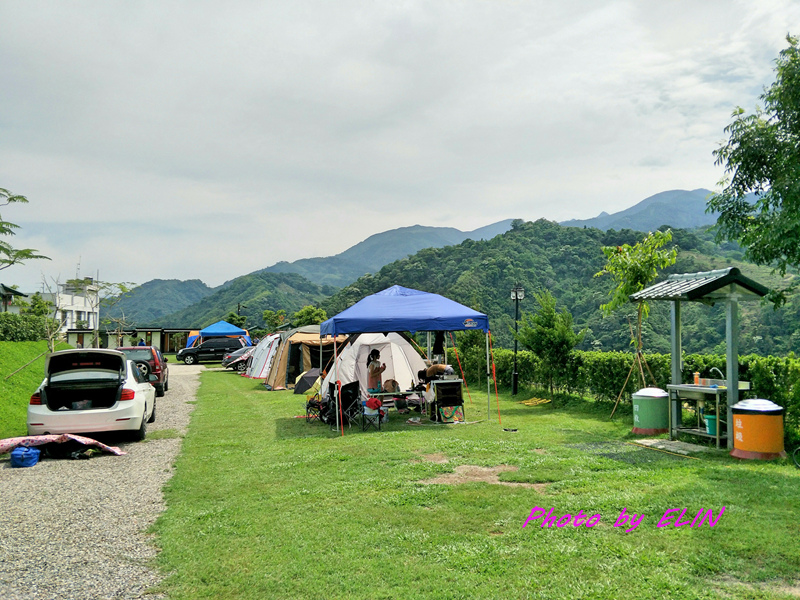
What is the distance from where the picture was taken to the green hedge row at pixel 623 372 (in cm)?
812

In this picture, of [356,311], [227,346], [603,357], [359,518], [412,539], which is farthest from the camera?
[227,346]

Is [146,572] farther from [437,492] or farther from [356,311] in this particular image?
A: [356,311]

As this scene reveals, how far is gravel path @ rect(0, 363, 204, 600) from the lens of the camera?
3.89 m

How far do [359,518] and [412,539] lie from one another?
0.71 metres

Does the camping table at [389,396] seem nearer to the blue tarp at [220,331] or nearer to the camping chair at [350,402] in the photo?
the camping chair at [350,402]

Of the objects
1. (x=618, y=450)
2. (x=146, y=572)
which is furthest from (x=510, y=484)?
(x=146, y=572)

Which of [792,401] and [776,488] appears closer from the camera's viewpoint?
[776,488]

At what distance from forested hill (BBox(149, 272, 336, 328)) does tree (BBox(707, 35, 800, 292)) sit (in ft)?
266

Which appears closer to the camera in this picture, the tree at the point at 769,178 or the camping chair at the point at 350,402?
the tree at the point at 769,178

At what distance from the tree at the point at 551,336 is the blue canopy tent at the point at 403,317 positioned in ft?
9.58

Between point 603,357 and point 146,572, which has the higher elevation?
point 603,357

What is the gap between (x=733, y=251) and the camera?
57750 millimetres

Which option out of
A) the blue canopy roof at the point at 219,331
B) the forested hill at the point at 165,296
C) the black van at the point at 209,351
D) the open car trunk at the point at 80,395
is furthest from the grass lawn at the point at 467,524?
the forested hill at the point at 165,296

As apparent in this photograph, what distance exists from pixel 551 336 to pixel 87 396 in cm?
950
